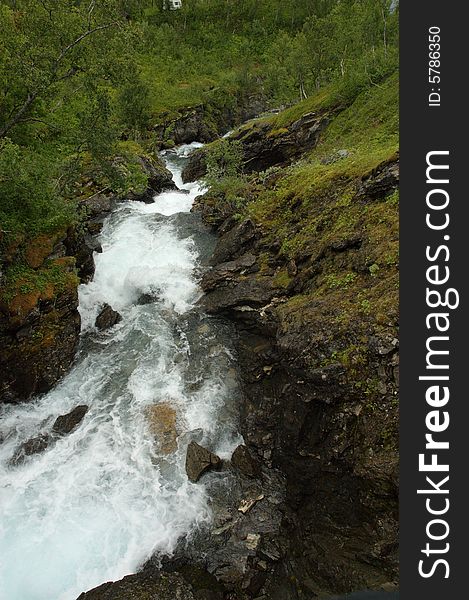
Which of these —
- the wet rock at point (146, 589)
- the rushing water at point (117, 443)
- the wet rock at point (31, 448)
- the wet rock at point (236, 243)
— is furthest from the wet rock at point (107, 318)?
the wet rock at point (146, 589)

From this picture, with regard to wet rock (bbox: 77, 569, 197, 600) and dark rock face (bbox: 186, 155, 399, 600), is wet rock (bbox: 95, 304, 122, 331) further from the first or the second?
wet rock (bbox: 77, 569, 197, 600)

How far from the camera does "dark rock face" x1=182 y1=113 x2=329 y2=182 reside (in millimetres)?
28375

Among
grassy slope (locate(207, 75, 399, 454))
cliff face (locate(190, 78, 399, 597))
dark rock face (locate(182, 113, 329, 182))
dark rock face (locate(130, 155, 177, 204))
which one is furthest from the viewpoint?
dark rock face (locate(182, 113, 329, 182))

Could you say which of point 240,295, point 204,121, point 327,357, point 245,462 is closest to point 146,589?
point 245,462

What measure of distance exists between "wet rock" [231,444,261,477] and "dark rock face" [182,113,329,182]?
22.4 metres

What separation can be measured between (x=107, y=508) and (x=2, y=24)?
54.3 feet

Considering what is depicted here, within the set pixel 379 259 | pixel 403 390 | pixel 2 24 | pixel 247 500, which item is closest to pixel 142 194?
pixel 2 24

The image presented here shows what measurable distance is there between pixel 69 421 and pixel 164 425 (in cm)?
299

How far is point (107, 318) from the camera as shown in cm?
1594

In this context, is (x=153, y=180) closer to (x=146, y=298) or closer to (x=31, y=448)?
(x=146, y=298)

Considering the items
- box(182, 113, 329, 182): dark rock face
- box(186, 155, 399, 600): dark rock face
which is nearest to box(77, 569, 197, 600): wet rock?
box(186, 155, 399, 600): dark rock face

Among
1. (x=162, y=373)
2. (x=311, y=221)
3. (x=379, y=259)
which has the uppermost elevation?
(x=311, y=221)

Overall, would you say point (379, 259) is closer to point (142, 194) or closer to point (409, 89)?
point (409, 89)

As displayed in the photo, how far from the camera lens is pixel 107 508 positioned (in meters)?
10.1
